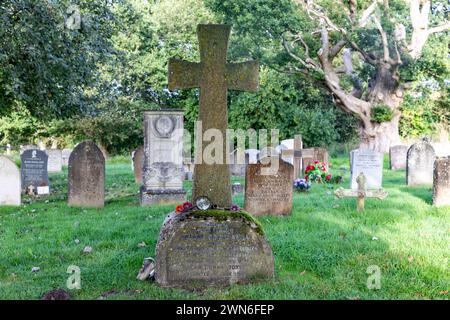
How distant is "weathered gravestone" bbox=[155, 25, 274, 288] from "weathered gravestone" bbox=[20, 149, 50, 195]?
1033 cm

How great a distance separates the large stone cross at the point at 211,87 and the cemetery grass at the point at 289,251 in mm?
1225

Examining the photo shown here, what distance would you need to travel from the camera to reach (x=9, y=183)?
11820 millimetres

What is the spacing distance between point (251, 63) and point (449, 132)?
111 ft

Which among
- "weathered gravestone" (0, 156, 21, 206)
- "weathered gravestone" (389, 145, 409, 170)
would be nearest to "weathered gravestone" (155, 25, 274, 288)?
"weathered gravestone" (0, 156, 21, 206)

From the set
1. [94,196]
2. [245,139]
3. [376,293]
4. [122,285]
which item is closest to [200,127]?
[122,285]

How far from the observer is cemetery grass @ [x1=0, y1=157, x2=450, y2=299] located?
5.37m

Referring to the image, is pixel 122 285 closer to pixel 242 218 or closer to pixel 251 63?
pixel 242 218

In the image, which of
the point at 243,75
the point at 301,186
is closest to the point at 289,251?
the point at 243,75

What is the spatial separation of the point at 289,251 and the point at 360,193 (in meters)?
3.51

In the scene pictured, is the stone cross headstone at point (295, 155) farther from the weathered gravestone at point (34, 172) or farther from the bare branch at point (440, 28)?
the bare branch at point (440, 28)

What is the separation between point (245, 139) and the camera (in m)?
27.0

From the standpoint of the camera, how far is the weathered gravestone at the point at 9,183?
1164 centimetres

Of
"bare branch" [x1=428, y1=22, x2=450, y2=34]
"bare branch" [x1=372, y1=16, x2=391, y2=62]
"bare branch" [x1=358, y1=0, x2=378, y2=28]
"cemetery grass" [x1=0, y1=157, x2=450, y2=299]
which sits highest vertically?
"bare branch" [x1=358, y1=0, x2=378, y2=28]

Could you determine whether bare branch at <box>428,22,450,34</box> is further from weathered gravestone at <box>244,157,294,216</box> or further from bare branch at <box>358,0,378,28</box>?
weathered gravestone at <box>244,157,294,216</box>
